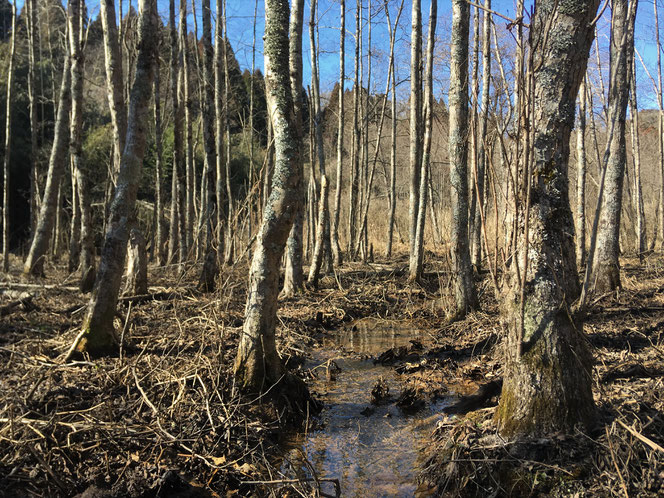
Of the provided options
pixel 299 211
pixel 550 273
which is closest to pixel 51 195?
pixel 299 211

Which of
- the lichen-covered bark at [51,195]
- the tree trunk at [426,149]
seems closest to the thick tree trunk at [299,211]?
the tree trunk at [426,149]

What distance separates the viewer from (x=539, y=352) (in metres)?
3.56

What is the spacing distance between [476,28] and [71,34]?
28.4 ft

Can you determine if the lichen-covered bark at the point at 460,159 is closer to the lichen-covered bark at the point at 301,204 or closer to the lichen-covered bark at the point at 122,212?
the lichen-covered bark at the point at 301,204

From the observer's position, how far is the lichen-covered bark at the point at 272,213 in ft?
15.4

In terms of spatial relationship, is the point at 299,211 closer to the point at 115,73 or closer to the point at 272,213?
the point at 115,73

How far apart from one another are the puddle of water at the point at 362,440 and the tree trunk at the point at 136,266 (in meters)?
3.82

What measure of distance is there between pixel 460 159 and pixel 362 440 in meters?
4.98

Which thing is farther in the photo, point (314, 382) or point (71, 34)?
point (71, 34)

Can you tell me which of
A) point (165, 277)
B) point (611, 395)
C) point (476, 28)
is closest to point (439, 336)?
point (611, 395)

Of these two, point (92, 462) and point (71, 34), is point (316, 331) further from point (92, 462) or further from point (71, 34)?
point (71, 34)

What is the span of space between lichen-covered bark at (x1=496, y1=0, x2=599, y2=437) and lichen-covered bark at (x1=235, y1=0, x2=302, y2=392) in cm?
203

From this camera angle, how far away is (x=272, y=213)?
4.66m

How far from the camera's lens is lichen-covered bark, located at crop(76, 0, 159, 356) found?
5645 millimetres
